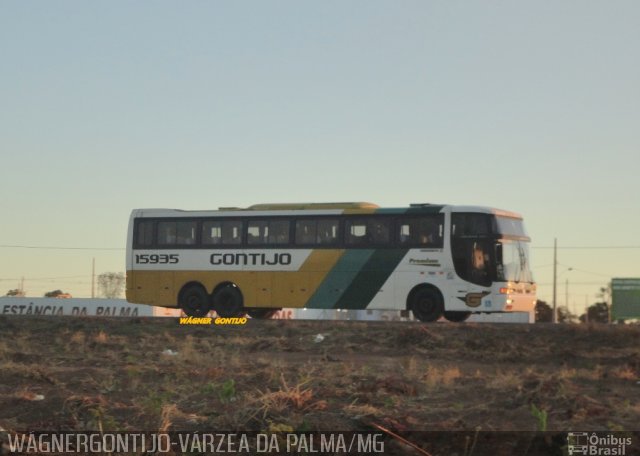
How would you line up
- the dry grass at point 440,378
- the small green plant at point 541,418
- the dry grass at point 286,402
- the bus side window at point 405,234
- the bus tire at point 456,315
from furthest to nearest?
the bus tire at point 456,315, the bus side window at point 405,234, the dry grass at point 440,378, the dry grass at point 286,402, the small green plant at point 541,418

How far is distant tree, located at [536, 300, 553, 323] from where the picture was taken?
263 feet

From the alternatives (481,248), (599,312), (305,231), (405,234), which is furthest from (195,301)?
(599,312)

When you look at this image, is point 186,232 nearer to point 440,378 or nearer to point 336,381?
point 440,378

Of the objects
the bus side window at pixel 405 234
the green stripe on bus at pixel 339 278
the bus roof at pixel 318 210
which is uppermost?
the bus roof at pixel 318 210

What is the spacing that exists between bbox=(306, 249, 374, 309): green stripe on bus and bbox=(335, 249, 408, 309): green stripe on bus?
128mm

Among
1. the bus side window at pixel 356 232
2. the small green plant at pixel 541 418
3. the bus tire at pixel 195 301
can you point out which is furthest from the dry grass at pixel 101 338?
the small green plant at pixel 541 418

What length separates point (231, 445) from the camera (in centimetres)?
1054

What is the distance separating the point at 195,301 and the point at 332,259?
4864mm

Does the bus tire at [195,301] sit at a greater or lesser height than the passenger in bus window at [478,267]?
lesser

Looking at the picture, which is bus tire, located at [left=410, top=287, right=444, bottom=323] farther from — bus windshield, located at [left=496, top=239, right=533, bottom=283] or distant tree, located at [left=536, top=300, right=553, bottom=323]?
distant tree, located at [left=536, top=300, right=553, bottom=323]

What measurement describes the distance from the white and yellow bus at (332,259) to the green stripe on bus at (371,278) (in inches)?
1.1

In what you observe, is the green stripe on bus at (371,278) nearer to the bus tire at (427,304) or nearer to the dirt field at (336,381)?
the bus tire at (427,304)

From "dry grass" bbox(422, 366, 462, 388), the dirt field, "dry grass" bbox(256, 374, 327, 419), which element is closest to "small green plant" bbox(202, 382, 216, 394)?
the dirt field

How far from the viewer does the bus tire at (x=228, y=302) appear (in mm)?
32750
